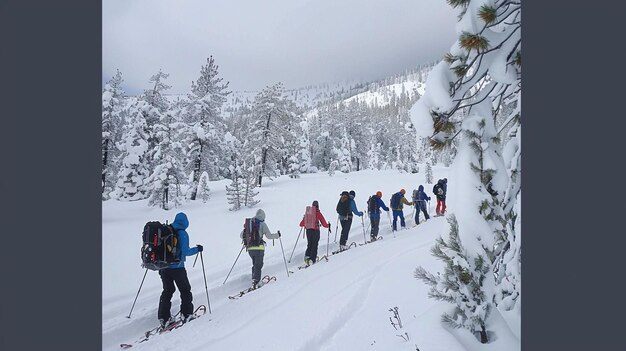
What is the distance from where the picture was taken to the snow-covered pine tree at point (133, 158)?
21.0m

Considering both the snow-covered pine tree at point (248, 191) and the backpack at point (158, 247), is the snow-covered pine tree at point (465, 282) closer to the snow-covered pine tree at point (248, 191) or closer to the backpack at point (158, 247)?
the backpack at point (158, 247)

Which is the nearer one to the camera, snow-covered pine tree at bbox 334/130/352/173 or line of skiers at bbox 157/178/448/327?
line of skiers at bbox 157/178/448/327

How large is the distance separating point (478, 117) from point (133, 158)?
21795 mm

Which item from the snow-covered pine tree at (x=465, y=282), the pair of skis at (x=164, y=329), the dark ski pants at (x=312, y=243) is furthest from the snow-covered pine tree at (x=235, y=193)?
the snow-covered pine tree at (x=465, y=282)

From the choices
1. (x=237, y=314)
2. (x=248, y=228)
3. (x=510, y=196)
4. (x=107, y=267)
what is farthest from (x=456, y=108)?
(x=107, y=267)

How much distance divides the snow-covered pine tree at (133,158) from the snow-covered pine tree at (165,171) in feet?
3.85

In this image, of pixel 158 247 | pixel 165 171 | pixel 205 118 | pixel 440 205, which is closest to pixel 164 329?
pixel 158 247

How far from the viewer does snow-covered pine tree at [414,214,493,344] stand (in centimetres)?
312

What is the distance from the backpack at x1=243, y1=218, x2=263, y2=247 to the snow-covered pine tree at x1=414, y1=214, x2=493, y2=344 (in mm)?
4973

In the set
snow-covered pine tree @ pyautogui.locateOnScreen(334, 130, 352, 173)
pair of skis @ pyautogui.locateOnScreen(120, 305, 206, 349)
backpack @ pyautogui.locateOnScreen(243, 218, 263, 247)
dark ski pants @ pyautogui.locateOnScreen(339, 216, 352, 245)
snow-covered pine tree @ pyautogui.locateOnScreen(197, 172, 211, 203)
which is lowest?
pair of skis @ pyautogui.locateOnScreen(120, 305, 206, 349)

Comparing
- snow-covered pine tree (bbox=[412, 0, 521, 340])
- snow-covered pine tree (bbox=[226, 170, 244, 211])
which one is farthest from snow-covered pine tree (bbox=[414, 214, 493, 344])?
snow-covered pine tree (bbox=[226, 170, 244, 211])

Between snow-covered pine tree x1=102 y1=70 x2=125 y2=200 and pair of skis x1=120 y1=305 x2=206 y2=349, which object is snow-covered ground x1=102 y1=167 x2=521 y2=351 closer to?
pair of skis x1=120 y1=305 x2=206 y2=349

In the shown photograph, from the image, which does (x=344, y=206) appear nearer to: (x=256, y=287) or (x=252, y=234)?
(x=252, y=234)
